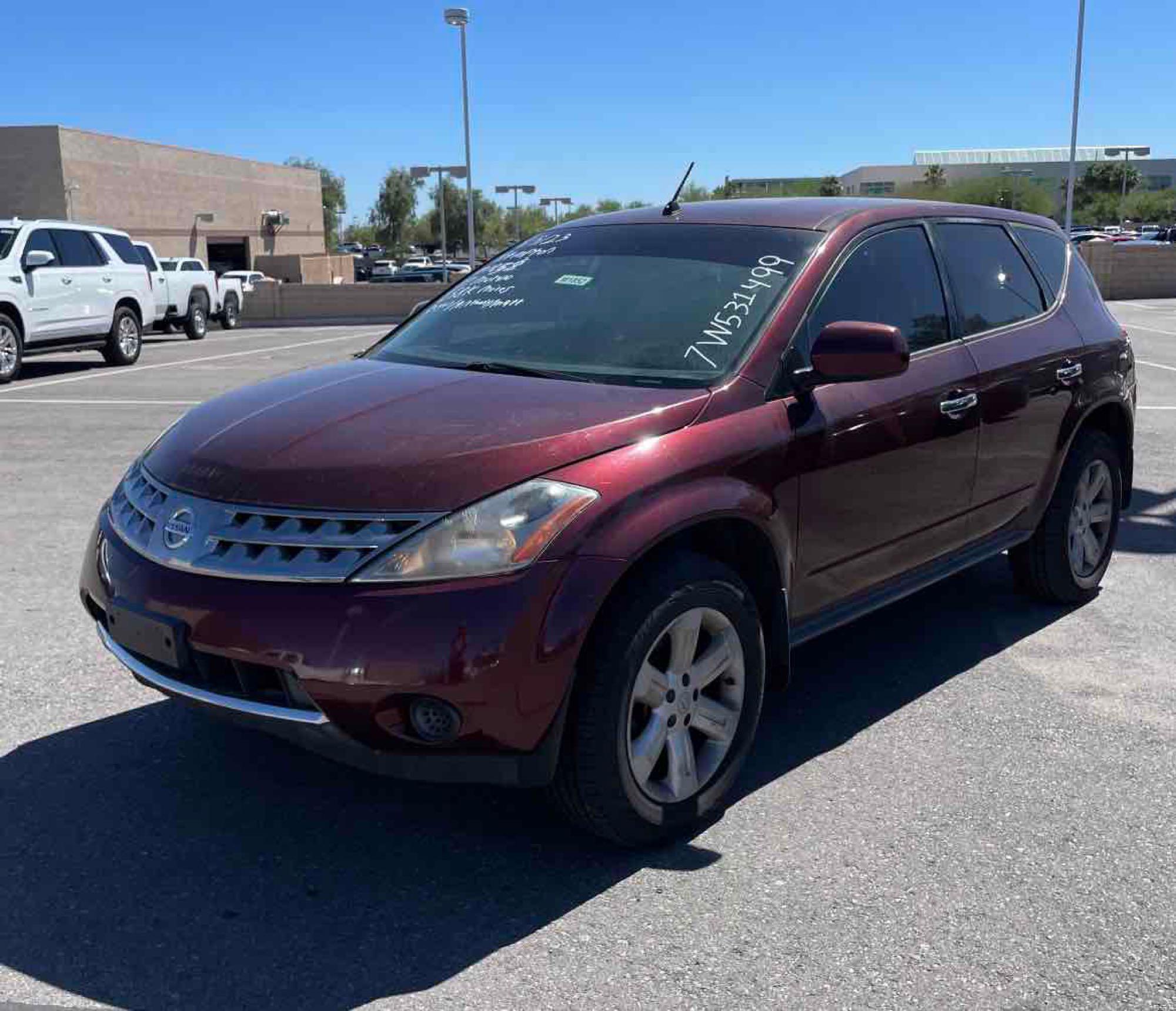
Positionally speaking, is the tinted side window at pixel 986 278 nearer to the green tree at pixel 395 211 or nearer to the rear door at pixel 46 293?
the rear door at pixel 46 293

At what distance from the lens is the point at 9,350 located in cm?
1537

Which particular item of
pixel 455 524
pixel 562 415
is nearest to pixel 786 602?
pixel 562 415

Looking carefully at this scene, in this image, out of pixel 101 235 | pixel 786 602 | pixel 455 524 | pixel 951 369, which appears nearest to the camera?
pixel 455 524

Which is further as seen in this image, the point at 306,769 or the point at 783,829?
the point at 306,769

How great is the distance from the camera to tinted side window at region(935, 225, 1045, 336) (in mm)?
4762

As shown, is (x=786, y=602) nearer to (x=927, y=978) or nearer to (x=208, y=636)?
(x=927, y=978)

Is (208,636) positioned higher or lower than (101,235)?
lower

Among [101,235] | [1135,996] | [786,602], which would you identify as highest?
[101,235]

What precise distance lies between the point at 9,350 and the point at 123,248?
3281mm

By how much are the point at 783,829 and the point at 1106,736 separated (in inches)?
53.6

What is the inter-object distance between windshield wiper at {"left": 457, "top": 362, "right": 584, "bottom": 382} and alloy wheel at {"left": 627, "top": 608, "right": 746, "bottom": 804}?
860 mm

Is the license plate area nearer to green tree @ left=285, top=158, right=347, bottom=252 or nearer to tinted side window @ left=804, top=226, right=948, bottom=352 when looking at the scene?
tinted side window @ left=804, top=226, right=948, bottom=352

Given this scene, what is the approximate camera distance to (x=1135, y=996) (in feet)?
8.92

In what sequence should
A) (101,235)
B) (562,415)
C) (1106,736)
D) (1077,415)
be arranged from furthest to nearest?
(101,235) → (1077,415) → (1106,736) → (562,415)
